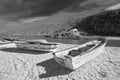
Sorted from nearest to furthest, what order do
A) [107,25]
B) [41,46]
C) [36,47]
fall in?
[41,46], [36,47], [107,25]

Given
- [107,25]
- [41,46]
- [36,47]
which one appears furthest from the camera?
[107,25]

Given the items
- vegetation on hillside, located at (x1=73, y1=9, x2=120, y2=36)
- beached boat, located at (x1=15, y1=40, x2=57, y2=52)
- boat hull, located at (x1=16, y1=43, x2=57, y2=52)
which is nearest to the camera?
beached boat, located at (x1=15, y1=40, x2=57, y2=52)

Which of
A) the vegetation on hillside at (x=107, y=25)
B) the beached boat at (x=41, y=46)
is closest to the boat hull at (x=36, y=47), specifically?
the beached boat at (x=41, y=46)

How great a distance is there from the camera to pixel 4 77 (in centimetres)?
629

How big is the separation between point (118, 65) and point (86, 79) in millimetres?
3176

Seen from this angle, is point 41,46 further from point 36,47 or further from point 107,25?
point 107,25

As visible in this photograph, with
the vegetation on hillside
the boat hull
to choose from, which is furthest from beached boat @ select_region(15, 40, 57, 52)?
the vegetation on hillside

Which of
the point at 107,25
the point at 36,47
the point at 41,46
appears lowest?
the point at 36,47

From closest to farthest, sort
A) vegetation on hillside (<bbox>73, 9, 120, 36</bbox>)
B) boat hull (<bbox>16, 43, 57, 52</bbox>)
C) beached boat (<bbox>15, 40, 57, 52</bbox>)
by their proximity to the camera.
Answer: beached boat (<bbox>15, 40, 57, 52</bbox>) < boat hull (<bbox>16, 43, 57, 52</bbox>) < vegetation on hillside (<bbox>73, 9, 120, 36</bbox>)

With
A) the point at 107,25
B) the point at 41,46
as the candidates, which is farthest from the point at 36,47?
the point at 107,25

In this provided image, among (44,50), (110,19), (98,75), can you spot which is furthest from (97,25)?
(98,75)

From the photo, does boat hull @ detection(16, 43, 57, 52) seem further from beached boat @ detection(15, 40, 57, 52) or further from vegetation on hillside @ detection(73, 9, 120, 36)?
vegetation on hillside @ detection(73, 9, 120, 36)

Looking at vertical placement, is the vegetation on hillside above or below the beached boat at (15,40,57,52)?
above

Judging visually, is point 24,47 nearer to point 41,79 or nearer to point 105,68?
point 41,79
